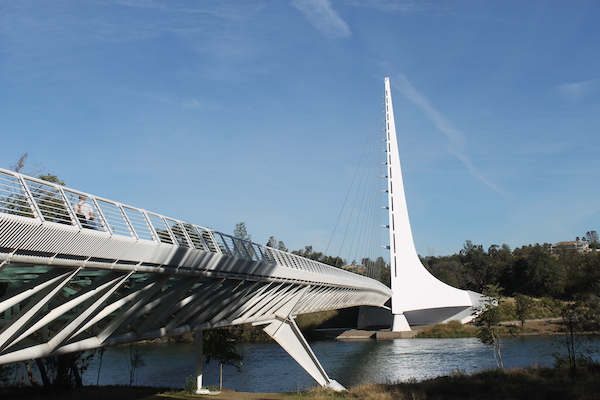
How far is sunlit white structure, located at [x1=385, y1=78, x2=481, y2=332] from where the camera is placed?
50594 millimetres

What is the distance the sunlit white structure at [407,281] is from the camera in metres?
50.6

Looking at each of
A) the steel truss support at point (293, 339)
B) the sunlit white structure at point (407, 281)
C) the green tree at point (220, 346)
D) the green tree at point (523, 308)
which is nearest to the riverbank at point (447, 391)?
the steel truss support at point (293, 339)

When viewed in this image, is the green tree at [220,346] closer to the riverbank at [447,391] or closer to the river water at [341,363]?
the river water at [341,363]

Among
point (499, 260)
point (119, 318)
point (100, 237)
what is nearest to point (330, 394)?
point (119, 318)

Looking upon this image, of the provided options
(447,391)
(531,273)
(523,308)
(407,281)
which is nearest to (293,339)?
(447,391)

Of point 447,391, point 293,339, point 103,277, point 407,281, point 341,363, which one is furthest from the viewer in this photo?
point 407,281

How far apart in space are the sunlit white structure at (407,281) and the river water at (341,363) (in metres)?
4.73

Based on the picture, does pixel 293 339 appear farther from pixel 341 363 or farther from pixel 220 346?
pixel 341 363

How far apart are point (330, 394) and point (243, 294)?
6244 mm

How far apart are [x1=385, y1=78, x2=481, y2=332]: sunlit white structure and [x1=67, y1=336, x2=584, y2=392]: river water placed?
4.73m

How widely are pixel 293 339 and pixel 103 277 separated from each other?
528 inches

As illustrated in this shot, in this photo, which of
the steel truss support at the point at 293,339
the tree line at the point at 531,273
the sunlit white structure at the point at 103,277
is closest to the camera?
the sunlit white structure at the point at 103,277

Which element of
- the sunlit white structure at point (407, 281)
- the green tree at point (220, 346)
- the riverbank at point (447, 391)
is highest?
the sunlit white structure at point (407, 281)

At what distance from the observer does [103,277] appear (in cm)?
966
